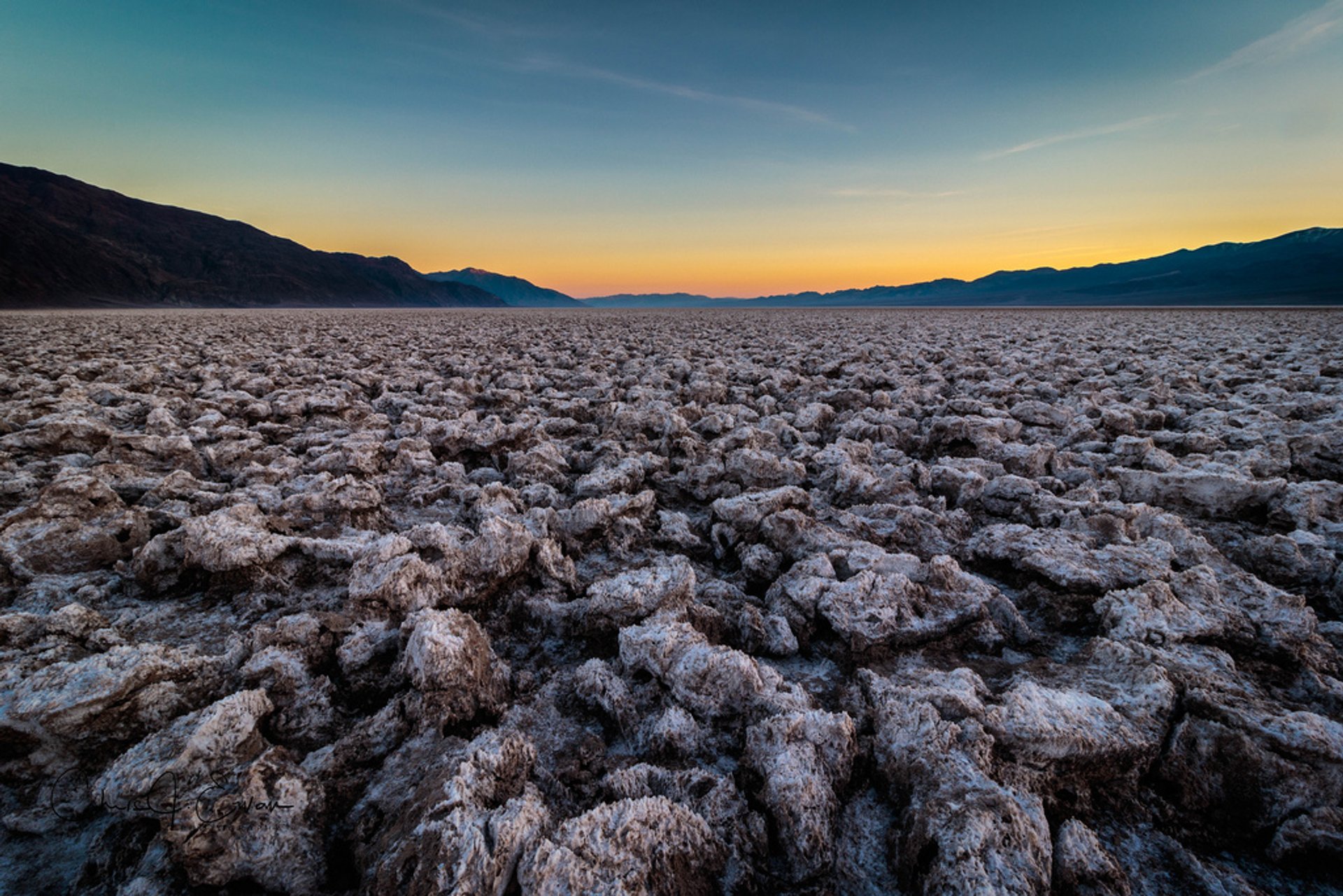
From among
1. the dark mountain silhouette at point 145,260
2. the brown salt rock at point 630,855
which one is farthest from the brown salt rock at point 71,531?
the dark mountain silhouette at point 145,260

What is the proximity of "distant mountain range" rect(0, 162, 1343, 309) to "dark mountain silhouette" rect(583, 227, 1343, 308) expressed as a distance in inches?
20.6

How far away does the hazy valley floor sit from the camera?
1.15 meters

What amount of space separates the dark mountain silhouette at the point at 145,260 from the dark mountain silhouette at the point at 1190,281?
55217mm

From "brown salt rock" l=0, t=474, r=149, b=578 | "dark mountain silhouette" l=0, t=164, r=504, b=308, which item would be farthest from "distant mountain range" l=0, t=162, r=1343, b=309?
"brown salt rock" l=0, t=474, r=149, b=578

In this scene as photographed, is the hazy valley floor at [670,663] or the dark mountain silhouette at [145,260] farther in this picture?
the dark mountain silhouette at [145,260]

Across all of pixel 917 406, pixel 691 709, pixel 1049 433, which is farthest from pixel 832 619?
pixel 917 406

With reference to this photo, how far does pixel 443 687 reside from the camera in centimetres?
154

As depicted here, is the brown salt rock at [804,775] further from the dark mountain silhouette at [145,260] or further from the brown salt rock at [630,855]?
the dark mountain silhouette at [145,260]

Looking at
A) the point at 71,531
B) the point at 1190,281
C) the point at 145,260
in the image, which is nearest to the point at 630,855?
the point at 71,531

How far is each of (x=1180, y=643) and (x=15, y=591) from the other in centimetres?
385

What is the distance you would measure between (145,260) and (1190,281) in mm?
171976

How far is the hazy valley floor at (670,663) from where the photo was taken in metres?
1.15

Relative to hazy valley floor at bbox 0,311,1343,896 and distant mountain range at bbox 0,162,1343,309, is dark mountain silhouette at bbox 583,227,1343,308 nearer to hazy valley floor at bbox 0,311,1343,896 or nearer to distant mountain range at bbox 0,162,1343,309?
distant mountain range at bbox 0,162,1343,309

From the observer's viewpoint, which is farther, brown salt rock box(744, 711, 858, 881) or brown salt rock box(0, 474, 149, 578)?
brown salt rock box(0, 474, 149, 578)
